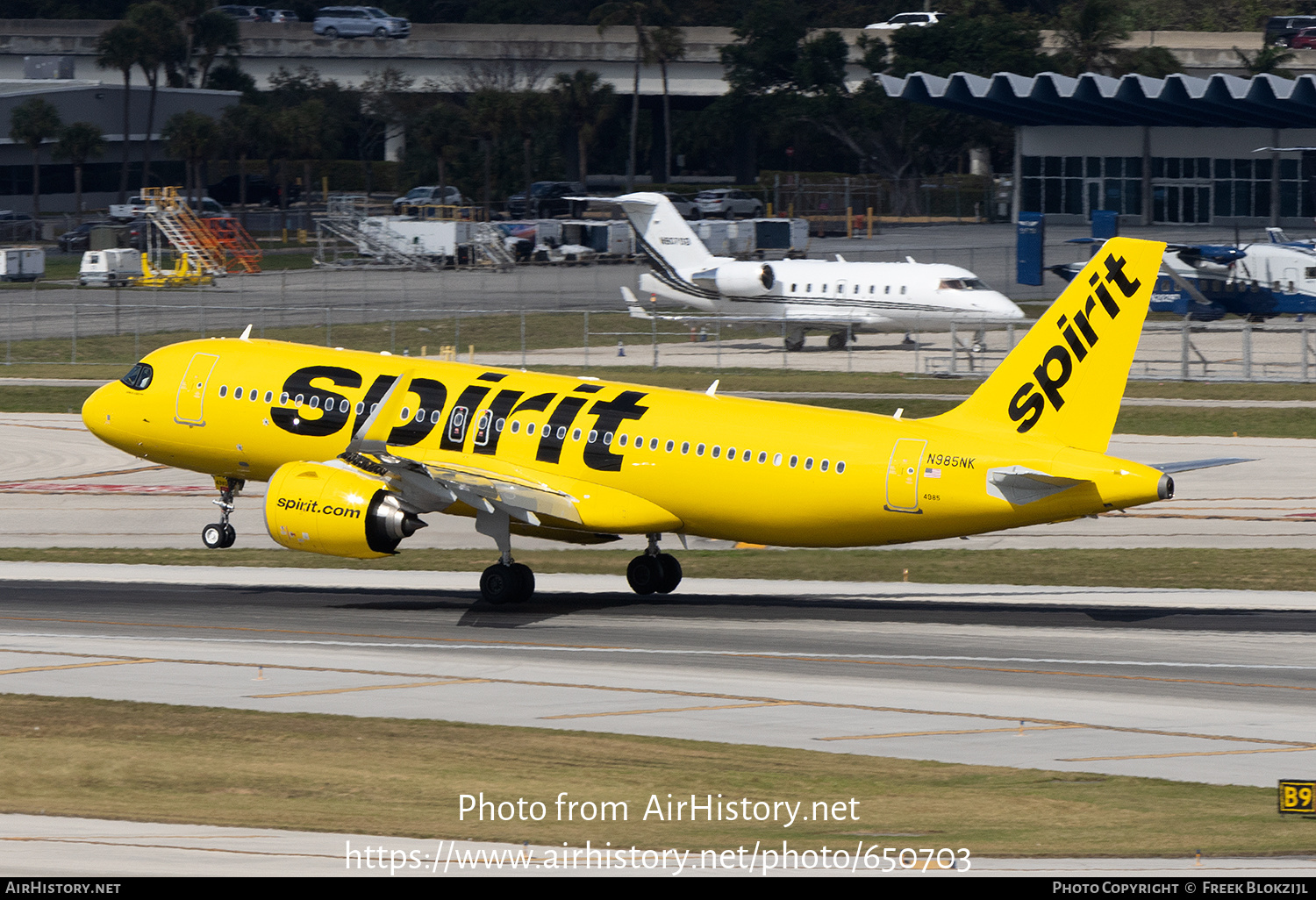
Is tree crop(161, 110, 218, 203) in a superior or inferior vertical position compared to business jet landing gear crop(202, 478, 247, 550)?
superior

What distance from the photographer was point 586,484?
35719 millimetres

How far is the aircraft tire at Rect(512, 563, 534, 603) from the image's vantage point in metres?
36.4

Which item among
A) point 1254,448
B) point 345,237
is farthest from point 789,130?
point 1254,448

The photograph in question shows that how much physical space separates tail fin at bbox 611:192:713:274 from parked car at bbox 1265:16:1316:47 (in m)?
108

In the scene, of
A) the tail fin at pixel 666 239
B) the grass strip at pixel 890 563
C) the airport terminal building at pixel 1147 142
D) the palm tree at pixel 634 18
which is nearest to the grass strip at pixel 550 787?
the grass strip at pixel 890 563

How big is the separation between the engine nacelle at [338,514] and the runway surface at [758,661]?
1832 millimetres

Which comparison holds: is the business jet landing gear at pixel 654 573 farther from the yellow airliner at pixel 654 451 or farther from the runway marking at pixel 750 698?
the runway marking at pixel 750 698

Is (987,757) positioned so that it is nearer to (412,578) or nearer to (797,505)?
(797,505)

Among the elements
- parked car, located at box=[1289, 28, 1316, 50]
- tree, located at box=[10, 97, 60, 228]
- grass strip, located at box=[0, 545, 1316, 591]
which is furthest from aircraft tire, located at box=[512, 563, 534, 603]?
parked car, located at box=[1289, 28, 1316, 50]

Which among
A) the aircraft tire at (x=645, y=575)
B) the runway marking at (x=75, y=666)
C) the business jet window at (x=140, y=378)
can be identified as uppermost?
the business jet window at (x=140, y=378)

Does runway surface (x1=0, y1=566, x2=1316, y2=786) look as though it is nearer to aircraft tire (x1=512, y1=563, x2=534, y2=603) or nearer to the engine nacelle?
aircraft tire (x1=512, y1=563, x2=534, y2=603)

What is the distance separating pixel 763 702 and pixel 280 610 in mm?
13013

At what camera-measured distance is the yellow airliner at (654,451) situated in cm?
3192

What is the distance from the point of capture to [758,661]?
3080 centimetres
